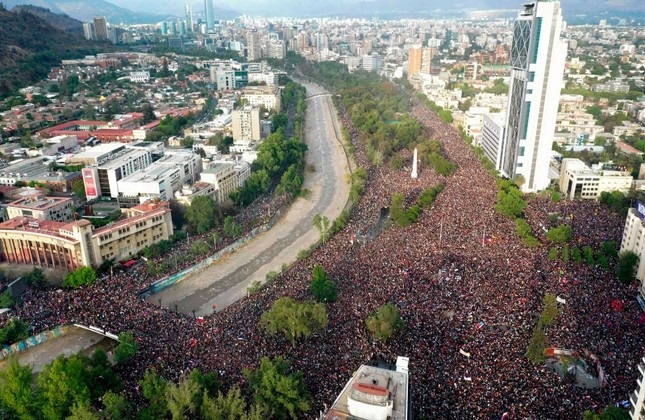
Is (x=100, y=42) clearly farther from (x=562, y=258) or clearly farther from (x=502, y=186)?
(x=562, y=258)

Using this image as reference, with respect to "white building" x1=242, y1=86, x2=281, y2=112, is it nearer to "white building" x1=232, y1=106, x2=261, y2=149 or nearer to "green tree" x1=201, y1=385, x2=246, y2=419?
"white building" x1=232, y1=106, x2=261, y2=149

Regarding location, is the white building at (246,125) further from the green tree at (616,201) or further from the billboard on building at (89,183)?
the green tree at (616,201)

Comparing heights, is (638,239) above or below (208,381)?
above

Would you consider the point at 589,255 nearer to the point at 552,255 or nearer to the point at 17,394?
the point at 552,255

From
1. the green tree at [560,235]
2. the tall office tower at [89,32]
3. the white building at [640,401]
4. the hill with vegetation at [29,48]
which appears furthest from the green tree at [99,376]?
the tall office tower at [89,32]

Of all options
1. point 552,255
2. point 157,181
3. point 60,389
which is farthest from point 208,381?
point 157,181
